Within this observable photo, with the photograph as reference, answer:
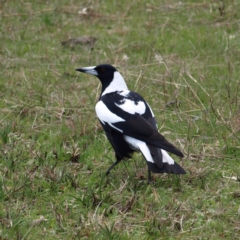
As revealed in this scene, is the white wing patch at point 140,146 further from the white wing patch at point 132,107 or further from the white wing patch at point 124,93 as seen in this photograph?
the white wing patch at point 124,93

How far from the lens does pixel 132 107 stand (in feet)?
16.5

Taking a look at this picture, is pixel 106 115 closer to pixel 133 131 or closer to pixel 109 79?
pixel 133 131

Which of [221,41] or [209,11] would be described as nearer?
[221,41]

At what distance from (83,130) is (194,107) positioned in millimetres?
1008

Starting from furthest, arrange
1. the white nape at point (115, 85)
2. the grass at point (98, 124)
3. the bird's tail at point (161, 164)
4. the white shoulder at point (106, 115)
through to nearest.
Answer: the white nape at point (115, 85) → the white shoulder at point (106, 115) → the bird's tail at point (161, 164) → the grass at point (98, 124)

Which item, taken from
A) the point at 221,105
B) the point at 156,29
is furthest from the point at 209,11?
the point at 221,105

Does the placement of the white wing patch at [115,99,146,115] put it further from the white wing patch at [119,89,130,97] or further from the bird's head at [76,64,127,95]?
the bird's head at [76,64,127,95]

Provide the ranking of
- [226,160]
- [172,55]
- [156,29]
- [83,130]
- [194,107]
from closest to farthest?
1. [226,160]
2. [83,130]
3. [194,107]
4. [172,55]
5. [156,29]

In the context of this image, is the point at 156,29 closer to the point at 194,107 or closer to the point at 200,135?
the point at 194,107

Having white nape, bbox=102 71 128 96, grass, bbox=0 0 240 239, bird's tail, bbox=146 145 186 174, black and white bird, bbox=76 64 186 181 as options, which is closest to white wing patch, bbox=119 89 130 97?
black and white bird, bbox=76 64 186 181

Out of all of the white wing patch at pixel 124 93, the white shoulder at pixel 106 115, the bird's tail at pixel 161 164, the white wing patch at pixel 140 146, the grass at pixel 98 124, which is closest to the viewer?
the grass at pixel 98 124

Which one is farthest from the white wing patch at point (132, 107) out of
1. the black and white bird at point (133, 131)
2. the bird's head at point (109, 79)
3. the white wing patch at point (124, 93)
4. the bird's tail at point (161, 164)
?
the bird's head at point (109, 79)

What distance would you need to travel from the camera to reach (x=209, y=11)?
27.7 ft

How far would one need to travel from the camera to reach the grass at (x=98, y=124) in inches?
168
